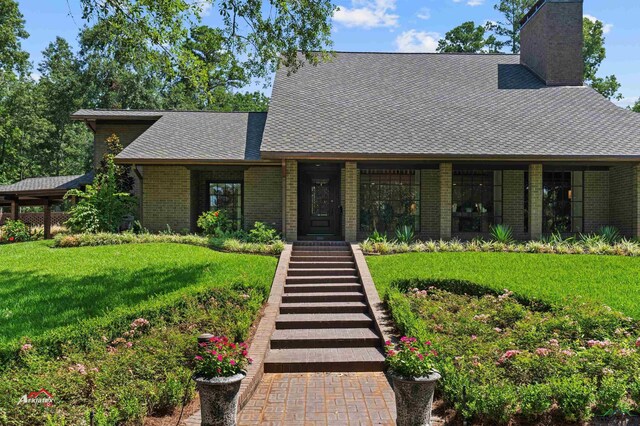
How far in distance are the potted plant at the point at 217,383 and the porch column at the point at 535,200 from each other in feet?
39.0

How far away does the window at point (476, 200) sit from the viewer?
51.2ft

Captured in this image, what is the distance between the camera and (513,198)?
1555 centimetres

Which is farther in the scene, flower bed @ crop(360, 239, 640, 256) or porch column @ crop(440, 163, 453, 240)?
porch column @ crop(440, 163, 453, 240)

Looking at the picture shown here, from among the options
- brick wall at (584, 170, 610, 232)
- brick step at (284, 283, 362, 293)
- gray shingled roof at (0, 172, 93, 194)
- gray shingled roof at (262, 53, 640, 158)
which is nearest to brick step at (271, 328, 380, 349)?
brick step at (284, 283, 362, 293)

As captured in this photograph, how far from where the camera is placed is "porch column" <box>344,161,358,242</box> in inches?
514

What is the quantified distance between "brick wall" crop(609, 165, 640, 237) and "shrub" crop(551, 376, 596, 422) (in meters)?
11.5

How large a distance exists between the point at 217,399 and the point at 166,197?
1236 centimetres

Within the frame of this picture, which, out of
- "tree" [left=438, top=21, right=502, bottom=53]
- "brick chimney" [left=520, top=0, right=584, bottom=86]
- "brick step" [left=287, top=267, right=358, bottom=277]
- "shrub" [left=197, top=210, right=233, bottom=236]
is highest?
"tree" [left=438, top=21, right=502, bottom=53]

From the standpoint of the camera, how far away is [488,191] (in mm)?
15711

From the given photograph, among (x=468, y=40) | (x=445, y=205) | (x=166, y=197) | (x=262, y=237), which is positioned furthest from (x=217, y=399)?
(x=468, y=40)

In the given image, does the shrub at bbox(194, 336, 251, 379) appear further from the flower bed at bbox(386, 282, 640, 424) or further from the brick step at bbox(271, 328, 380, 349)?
the brick step at bbox(271, 328, 380, 349)

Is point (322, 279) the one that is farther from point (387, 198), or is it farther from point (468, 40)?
point (468, 40)

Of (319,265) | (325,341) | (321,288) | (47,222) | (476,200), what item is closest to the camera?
(325,341)

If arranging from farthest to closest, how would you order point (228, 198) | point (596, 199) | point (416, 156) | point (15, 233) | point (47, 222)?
point (47, 222) → point (15, 233) → point (228, 198) → point (596, 199) → point (416, 156)
